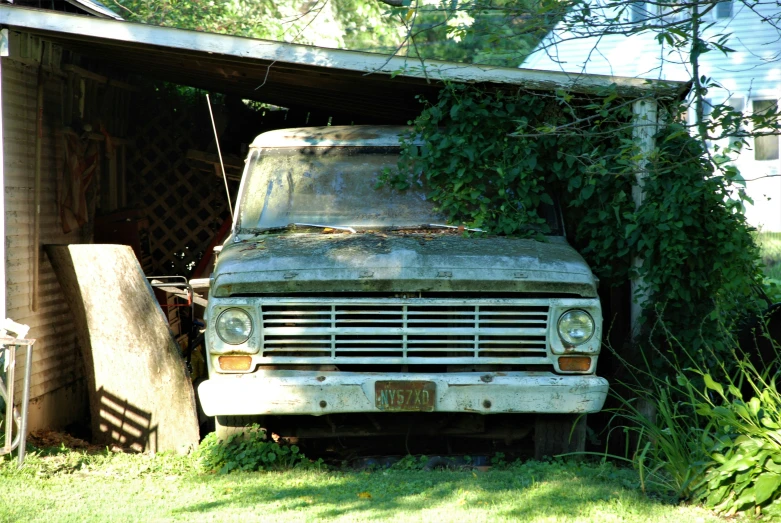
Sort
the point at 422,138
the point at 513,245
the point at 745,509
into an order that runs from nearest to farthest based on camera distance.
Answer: the point at 745,509, the point at 513,245, the point at 422,138

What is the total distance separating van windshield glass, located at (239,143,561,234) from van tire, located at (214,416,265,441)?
4.35 ft

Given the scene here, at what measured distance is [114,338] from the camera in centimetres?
596

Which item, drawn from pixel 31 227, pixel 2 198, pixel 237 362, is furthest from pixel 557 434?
pixel 31 227

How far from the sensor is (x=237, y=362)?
4855 millimetres

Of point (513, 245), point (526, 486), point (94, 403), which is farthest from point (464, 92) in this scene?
point (94, 403)

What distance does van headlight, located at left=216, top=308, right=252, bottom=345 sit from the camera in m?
4.81

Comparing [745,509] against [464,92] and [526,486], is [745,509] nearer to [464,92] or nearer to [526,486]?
[526,486]

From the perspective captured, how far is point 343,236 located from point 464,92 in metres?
1.53

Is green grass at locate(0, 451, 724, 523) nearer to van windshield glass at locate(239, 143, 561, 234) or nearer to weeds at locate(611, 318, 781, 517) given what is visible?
weeds at locate(611, 318, 781, 517)

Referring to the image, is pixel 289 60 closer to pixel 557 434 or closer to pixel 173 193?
pixel 557 434

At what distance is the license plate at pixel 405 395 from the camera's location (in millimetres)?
4734

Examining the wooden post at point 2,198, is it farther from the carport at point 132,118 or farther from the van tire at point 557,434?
the van tire at point 557,434

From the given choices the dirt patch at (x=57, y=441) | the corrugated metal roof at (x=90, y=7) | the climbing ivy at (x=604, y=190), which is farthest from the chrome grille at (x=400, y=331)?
the corrugated metal roof at (x=90, y=7)

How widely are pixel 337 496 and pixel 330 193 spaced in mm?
2248
